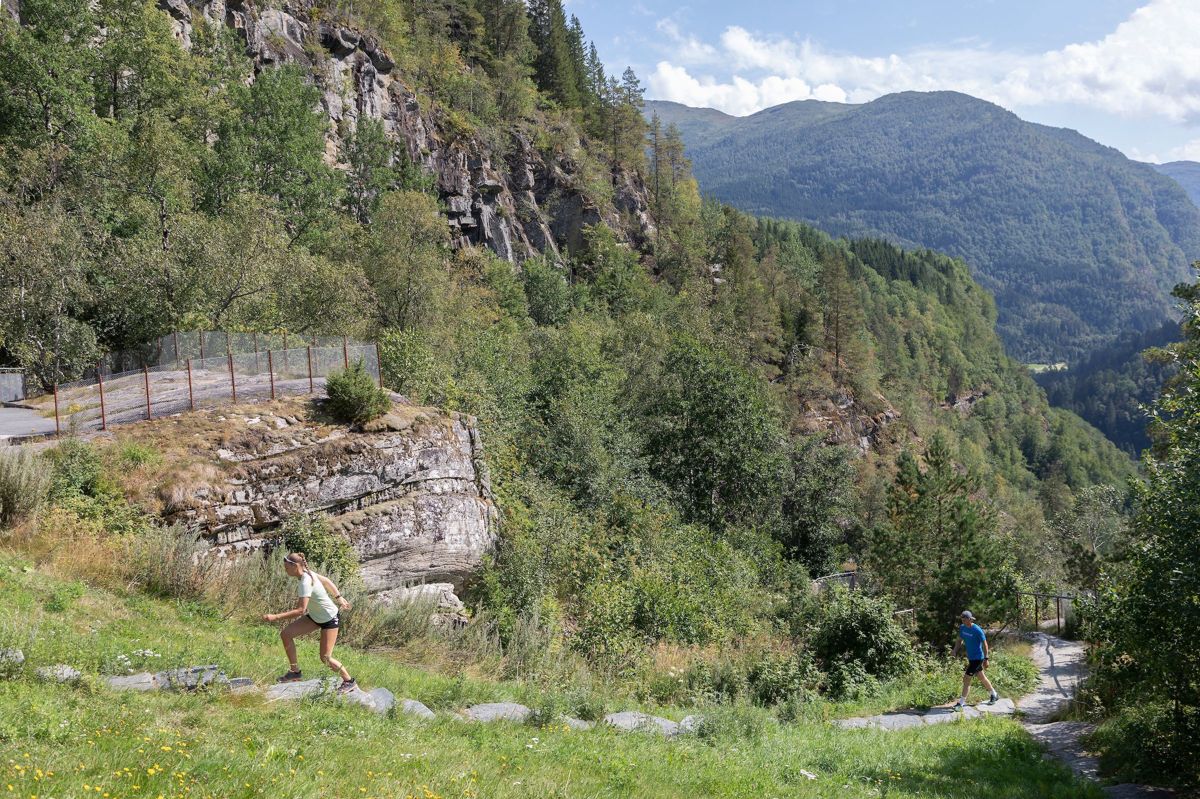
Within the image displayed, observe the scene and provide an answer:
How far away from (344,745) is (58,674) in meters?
3.19

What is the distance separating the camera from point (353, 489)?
1670cm

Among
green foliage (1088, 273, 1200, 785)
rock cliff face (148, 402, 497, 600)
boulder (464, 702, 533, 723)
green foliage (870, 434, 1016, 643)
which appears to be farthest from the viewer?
green foliage (870, 434, 1016, 643)

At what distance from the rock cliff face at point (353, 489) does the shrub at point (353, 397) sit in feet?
1.27

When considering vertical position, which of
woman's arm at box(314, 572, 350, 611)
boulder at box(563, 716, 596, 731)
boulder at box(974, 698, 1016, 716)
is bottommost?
boulder at box(974, 698, 1016, 716)

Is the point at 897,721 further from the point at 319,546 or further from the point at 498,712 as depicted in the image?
the point at 319,546

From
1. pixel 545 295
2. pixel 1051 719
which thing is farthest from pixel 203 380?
pixel 545 295

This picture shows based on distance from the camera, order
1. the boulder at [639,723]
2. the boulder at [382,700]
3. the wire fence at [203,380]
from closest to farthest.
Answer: the boulder at [382,700] → the boulder at [639,723] → the wire fence at [203,380]

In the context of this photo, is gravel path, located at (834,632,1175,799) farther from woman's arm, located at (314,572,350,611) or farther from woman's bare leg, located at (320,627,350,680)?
woman's arm, located at (314,572,350,611)

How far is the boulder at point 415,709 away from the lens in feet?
29.3

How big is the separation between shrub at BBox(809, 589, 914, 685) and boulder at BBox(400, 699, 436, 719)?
10.2 meters

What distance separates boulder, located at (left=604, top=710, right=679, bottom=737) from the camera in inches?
410

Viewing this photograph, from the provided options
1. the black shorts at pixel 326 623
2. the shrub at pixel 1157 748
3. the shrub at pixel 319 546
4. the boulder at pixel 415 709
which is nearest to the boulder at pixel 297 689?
the black shorts at pixel 326 623

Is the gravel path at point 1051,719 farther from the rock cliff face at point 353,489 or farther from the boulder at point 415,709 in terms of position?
the rock cliff face at point 353,489

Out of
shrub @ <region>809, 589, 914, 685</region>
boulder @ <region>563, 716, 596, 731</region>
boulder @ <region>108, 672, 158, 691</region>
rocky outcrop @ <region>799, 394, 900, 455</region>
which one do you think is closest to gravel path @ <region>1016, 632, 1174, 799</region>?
shrub @ <region>809, 589, 914, 685</region>
